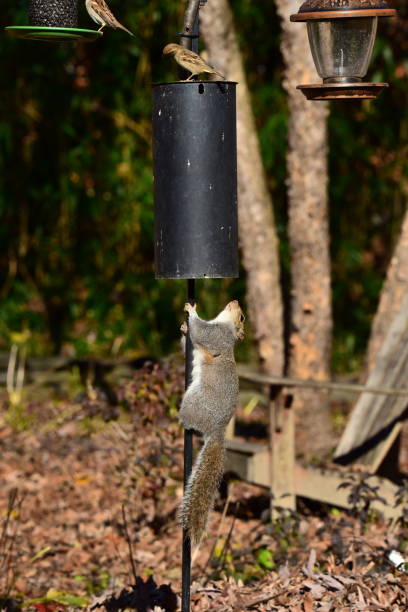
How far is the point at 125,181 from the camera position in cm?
784

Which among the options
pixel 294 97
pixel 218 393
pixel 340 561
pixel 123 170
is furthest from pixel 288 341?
pixel 123 170

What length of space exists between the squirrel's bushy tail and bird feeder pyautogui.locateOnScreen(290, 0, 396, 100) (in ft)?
3.74

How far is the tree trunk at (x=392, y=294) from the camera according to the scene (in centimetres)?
541

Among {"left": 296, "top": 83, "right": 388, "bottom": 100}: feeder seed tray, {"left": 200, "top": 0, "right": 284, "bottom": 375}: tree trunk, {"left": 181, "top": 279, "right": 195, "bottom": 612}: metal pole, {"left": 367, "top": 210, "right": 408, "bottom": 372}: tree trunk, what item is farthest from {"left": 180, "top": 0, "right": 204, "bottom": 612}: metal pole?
{"left": 367, "top": 210, "right": 408, "bottom": 372}: tree trunk

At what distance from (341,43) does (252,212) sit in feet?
7.59

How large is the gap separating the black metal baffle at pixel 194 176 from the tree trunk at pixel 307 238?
7.18ft

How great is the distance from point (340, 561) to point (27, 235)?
4828mm

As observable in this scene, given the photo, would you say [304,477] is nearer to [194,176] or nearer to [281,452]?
[281,452]

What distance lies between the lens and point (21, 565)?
14.7ft

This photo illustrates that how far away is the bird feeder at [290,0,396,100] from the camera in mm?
3041

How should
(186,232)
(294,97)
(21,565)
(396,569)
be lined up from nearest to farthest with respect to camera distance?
(186,232)
(396,569)
(21,565)
(294,97)

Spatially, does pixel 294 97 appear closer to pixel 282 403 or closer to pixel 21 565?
pixel 282 403

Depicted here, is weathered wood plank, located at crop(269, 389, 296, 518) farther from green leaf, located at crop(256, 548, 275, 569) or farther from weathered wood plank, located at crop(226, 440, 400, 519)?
green leaf, located at crop(256, 548, 275, 569)

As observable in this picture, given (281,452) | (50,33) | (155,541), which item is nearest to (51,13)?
(50,33)
